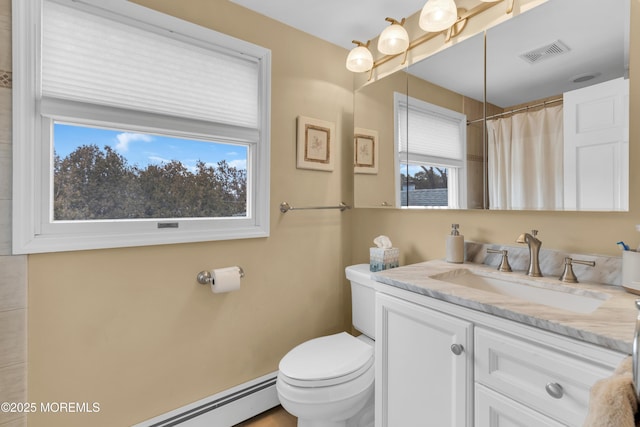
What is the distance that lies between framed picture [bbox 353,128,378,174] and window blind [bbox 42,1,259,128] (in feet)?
2.34

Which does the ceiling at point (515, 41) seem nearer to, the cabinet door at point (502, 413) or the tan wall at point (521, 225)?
the tan wall at point (521, 225)

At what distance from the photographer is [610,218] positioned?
1045 millimetres

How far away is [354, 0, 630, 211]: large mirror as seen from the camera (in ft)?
3.34

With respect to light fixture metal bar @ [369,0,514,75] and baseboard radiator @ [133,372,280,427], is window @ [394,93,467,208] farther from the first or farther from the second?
baseboard radiator @ [133,372,280,427]

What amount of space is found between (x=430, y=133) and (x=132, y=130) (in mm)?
1500

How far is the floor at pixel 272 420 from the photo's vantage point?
1598mm

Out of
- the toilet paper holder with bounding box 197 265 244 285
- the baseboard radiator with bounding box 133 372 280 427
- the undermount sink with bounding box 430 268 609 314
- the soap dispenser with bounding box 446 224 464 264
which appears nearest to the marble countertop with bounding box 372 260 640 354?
the undermount sink with bounding box 430 268 609 314

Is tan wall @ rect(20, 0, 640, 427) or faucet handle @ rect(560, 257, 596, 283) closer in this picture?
faucet handle @ rect(560, 257, 596, 283)

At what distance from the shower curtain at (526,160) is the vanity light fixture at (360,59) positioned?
88 cm

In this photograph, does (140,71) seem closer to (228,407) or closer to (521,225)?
(228,407)

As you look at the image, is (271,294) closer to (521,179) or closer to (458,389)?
(458,389)

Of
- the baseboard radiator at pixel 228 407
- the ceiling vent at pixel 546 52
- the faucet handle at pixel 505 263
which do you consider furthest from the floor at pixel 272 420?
the ceiling vent at pixel 546 52

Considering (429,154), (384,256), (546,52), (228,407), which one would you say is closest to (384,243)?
(384,256)

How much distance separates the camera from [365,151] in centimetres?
196
